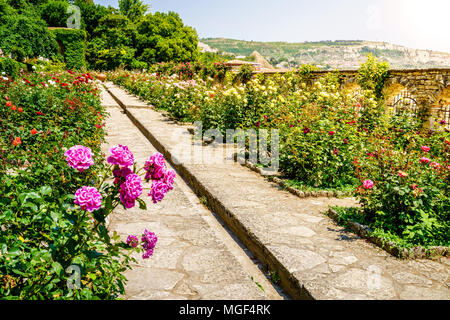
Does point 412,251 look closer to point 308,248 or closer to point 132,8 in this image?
point 308,248

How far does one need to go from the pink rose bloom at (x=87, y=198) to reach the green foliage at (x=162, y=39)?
39.5 m

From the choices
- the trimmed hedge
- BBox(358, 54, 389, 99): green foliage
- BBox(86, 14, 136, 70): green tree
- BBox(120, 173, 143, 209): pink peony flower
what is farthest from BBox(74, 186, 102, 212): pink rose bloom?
BBox(86, 14, 136, 70): green tree

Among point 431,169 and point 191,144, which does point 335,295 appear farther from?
point 191,144

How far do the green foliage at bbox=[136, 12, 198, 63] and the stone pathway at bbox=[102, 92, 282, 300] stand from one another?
37583mm

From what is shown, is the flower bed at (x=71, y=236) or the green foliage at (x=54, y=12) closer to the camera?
the flower bed at (x=71, y=236)

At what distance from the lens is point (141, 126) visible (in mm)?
8344

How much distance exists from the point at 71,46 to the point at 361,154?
105 ft

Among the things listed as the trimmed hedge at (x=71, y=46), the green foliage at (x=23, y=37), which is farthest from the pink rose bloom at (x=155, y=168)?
the trimmed hedge at (x=71, y=46)

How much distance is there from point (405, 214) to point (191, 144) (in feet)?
13.6

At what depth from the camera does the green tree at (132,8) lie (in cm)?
4775

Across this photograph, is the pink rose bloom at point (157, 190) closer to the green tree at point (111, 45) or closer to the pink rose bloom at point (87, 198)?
the pink rose bloom at point (87, 198)

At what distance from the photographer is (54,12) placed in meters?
37.3

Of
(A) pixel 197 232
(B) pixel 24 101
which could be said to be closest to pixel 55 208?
(A) pixel 197 232

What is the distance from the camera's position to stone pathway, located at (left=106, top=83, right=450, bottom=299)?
2.35 m
